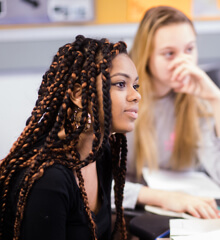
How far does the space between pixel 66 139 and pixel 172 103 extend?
1042 millimetres

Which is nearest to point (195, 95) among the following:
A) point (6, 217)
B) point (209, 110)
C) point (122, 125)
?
point (209, 110)

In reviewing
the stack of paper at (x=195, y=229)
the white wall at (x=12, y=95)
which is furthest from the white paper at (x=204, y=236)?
the white wall at (x=12, y=95)

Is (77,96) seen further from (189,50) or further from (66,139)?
(189,50)

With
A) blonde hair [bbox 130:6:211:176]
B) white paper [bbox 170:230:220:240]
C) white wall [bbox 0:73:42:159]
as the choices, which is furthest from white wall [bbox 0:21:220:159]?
white paper [bbox 170:230:220:240]

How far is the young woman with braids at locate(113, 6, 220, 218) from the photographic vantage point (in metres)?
1.51

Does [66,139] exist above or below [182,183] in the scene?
above

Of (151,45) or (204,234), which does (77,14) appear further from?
(204,234)

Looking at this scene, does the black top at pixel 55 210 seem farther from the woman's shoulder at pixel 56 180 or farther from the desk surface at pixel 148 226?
the desk surface at pixel 148 226

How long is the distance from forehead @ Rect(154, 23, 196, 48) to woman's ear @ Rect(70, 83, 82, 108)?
867mm

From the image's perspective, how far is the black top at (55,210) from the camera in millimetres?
670

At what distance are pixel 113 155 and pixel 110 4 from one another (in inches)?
48.0

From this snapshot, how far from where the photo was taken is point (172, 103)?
168cm

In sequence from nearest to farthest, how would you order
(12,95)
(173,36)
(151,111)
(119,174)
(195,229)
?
(195,229)
(119,174)
(173,36)
(151,111)
(12,95)

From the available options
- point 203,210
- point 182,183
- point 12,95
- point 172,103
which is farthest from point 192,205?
point 12,95
